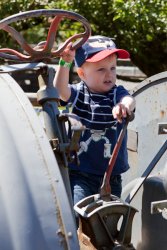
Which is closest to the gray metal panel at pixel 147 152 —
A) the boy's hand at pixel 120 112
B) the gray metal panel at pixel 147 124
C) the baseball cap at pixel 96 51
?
the gray metal panel at pixel 147 124

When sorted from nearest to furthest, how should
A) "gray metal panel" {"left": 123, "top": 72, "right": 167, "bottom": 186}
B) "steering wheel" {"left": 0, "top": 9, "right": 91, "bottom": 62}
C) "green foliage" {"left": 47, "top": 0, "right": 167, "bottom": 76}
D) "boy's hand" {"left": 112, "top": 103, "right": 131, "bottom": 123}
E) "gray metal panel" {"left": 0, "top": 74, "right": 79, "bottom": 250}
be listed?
1. "gray metal panel" {"left": 0, "top": 74, "right": 79, "bottom": 250}
2. "steering wheel" {"left": 0, "top": 9, "right": 91, "bottom": 62}
3. "boy's hand" {"left": 112, "top": 103, "right": 131, "bottom": 123}
4. "gray metal panel" {"left": 123, "top": 72, "right": 167, "bottom": 186}
5. "green foliage" {"left": 47, "top": 0, "right": 167, "bottom": 76}

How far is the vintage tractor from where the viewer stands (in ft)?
6.83

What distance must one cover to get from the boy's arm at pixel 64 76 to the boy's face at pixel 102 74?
15cm

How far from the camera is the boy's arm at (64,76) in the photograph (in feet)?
10.1

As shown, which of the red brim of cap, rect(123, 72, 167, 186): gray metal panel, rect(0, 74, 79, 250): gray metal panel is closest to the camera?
rect(0, 74, 79, 250): gray metal panel

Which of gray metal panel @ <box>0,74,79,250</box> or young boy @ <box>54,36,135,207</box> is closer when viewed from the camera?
gray metal panel @ <box>0,74,79,250</box>

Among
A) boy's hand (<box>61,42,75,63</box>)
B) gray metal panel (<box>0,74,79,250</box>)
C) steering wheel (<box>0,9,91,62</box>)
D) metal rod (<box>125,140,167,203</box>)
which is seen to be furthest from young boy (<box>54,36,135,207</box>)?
gray metal panel (<box>0,74,79,250</box>)

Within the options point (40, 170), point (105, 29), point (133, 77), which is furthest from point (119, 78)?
point (40, 170)

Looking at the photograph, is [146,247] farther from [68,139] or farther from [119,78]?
[119,78]

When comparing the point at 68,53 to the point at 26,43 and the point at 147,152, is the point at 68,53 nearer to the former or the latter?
the point at 26,43

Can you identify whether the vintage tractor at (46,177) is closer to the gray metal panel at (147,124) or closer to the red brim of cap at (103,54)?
the gray metal panel at (147,124)

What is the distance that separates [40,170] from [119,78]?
903cm

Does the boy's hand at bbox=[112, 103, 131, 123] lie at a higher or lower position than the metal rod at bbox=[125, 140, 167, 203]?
higher

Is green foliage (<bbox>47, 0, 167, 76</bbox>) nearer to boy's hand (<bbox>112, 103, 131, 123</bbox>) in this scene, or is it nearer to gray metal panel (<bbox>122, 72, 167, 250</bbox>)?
gray metal panel (<bbox>122, 72, 167, 250</bbox>)
